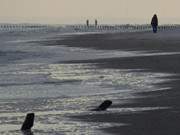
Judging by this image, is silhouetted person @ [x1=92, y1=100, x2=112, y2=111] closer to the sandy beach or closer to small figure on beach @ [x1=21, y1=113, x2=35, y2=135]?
the sandy beach

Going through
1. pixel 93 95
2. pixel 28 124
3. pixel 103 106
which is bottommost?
pixel 93 95

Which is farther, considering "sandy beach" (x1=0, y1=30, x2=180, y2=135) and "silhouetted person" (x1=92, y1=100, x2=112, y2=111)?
"silhouetted person" (x1=92, y1=100, x2=112, y2=111)

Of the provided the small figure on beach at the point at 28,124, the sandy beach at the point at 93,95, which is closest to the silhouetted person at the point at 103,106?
the sandy beach at the point at 93,95

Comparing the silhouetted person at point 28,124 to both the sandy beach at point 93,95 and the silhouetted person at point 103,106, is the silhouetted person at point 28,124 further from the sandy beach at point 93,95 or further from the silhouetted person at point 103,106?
the silhouetted person at point 103,106

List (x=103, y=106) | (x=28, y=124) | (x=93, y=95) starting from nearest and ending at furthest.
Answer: (x=28, y=124) → (x=103, y=106) → (x=93, y=95)

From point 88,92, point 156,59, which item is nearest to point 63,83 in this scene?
point 88,92

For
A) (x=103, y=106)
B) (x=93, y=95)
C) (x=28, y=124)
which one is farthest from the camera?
(x=93, y=95)

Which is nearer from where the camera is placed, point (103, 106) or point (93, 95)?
point (103, 106)

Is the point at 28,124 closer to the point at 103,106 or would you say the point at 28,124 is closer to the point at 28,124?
the point at 28,124

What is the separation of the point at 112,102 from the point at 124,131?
4.62 m

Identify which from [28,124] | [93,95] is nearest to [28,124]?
[28,124]

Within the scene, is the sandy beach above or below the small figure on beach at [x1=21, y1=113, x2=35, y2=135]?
below

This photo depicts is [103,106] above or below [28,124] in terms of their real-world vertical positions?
below

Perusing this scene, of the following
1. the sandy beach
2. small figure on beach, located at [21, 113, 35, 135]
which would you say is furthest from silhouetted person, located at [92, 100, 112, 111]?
small figure on beach, located at [21, 113, 35, 135]
